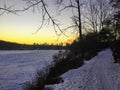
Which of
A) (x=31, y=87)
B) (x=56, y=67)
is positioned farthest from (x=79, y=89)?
(x=56, y=67)

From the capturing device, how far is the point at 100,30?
61.9 m

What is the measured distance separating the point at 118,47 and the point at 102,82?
34.6 ft

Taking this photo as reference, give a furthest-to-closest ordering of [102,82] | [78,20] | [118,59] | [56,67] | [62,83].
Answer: [78,20], [118,59], [56,67], [62,83], [102,82]

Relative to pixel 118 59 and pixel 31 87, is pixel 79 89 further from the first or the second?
pixel 118 59

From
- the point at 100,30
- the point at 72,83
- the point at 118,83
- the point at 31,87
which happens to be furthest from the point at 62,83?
the point at 100,30

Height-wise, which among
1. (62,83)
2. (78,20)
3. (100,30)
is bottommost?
(100,30)

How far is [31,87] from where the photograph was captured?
14.2 m

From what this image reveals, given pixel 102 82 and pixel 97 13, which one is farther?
pixel 97 13

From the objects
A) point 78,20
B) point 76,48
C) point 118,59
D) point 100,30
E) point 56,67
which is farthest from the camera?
point 100,30

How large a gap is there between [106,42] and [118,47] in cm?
4275

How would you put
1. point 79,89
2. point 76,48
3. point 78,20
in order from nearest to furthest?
point 79,89
point 78,20
point 76,48

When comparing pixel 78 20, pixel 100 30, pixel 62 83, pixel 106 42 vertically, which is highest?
pixel 78 20

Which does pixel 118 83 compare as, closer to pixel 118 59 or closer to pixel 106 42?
pixel 118 59

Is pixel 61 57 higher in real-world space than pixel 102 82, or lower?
lower
